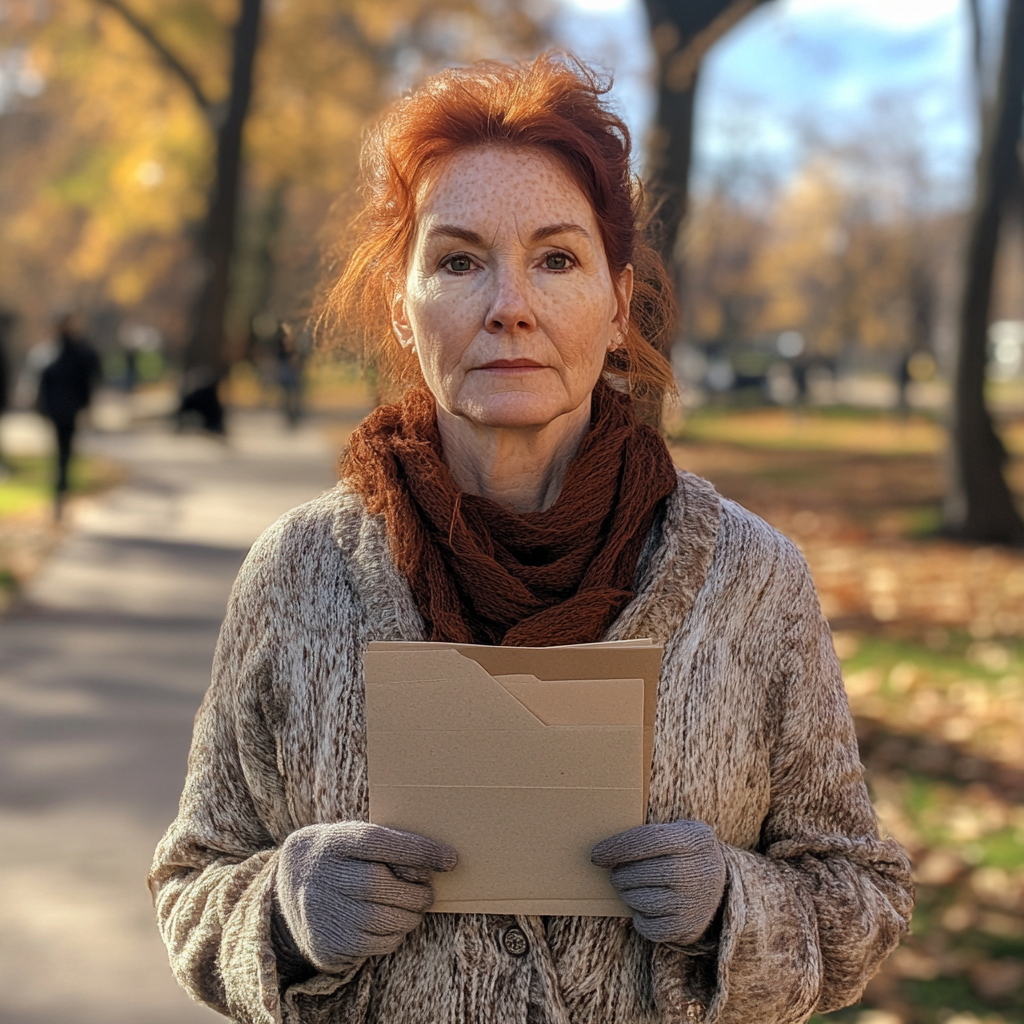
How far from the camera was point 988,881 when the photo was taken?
498 cm

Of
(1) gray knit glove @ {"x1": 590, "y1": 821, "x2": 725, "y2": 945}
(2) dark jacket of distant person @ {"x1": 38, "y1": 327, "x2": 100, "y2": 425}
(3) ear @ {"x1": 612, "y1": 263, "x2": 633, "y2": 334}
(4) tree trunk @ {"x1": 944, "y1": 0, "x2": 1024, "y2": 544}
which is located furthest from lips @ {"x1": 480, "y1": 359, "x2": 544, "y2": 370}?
(2) dark jacket of distant person @ {"x1": 38, "y1": 327, "x2": 100, "y2": 425}

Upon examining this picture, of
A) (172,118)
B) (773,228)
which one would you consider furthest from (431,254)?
(773,228)

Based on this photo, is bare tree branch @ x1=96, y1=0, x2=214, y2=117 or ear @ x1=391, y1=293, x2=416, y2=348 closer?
ear @ x1=391, y1=293, x2=416, y2=348

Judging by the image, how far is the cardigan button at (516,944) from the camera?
5.96 ft

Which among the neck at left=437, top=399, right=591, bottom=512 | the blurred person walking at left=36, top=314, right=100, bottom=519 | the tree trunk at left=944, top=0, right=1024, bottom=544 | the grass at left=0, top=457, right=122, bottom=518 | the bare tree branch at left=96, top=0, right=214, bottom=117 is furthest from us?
the bare tree branch at left=96, top=0, right=214, bottom=117

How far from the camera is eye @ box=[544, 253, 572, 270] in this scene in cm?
190

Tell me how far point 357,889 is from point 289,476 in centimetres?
1535

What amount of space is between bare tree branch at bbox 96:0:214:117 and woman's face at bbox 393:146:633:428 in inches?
776

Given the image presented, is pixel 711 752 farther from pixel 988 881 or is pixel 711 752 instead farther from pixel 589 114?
pixel 988 881

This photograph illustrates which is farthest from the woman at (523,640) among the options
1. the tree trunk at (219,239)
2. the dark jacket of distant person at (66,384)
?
the tree trunk at (219,239)

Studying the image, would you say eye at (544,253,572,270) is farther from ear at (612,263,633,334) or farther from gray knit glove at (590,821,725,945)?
gray knit glove at (590,821,725,945)

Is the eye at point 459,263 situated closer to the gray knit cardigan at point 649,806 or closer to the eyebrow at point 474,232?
the eyebrow at point 474,232

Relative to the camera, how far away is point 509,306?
72.7 inches

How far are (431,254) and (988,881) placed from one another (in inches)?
155
